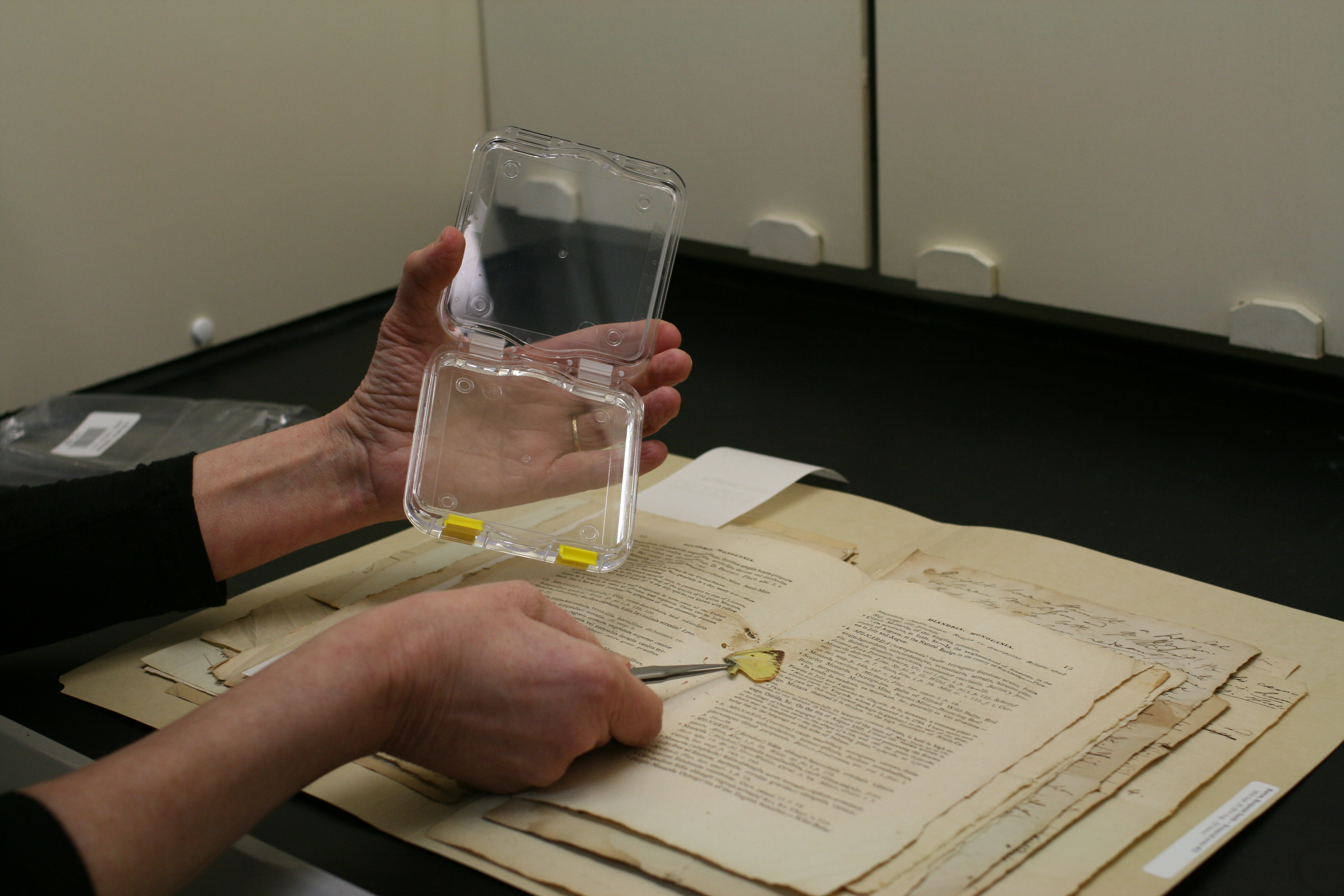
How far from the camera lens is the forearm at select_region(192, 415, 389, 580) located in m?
0.77

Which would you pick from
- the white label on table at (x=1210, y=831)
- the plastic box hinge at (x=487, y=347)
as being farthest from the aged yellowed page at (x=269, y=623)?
the white label on table at (x=1210, y=831)

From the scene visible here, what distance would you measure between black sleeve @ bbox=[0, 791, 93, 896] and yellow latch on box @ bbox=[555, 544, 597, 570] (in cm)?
34

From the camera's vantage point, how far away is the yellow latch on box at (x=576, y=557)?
0.74m

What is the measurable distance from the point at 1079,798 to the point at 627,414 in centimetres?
40

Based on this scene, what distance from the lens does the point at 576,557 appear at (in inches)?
29.3

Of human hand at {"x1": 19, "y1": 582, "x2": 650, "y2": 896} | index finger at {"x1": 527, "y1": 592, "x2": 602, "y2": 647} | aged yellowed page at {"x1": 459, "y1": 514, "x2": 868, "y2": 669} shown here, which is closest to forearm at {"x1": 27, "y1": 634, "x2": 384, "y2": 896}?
human hand at {"x1": 19, "y1": 582, "x2": 650, "y2": 896}

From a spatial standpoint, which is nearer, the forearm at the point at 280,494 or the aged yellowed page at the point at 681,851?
the aged yellowed page at the point at 681,851

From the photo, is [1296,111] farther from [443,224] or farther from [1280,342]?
[443,224]

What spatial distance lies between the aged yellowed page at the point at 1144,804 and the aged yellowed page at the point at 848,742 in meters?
0.04

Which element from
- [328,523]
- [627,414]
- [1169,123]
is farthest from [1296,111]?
[328,523]

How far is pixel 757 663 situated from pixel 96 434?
77cm

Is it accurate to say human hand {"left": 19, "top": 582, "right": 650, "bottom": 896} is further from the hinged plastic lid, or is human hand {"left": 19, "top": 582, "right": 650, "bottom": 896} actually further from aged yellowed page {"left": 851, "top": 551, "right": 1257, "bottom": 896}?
the hinged plastic lid

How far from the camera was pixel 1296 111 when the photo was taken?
897 mm

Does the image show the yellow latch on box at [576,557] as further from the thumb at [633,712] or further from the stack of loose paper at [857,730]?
the thumb at [633,712]
